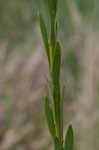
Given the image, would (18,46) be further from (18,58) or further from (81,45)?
(81,45)

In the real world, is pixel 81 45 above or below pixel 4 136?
above

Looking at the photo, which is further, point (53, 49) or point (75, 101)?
point (75, 101)

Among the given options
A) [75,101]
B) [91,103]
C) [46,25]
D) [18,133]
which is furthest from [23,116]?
[46,25]

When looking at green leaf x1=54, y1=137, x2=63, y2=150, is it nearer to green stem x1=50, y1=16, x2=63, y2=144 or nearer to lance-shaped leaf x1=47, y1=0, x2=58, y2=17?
green stem x1=50, y1=16, x2=63, y2=144

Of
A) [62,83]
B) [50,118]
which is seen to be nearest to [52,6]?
[50,118]

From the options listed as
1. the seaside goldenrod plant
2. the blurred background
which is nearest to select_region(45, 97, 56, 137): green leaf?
the seaside goldenrod plant

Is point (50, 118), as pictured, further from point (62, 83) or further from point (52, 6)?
point (62, 83)
